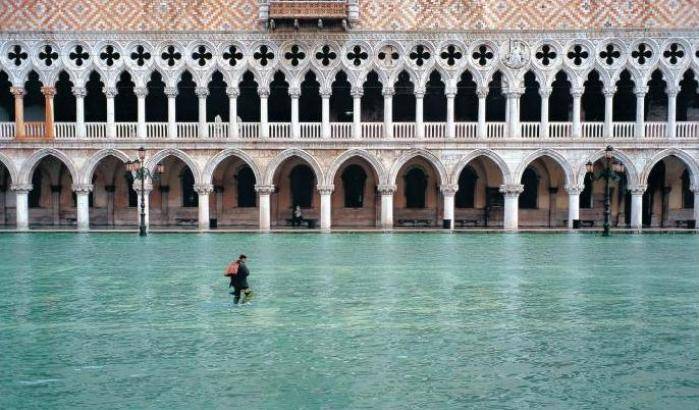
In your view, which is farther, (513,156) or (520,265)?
(513,156)

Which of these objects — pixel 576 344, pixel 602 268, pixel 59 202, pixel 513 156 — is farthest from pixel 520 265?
pixel 59 202

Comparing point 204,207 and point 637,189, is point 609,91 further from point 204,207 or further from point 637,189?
point 204,207

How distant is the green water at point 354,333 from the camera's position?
7.92 meters

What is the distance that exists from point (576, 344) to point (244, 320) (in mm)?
4825

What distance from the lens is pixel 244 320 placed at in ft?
37.7

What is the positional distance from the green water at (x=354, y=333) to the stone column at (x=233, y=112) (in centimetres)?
Result: 1046

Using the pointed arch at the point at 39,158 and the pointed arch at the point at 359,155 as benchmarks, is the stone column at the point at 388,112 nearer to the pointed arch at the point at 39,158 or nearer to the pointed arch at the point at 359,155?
the pointed arch at the point at 359,155

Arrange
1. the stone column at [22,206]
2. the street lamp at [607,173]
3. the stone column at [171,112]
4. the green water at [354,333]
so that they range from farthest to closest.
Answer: the stone column at [22,206] → the stone column at [171,112] → the street lamp at [607,173] → the green water at [354,333]

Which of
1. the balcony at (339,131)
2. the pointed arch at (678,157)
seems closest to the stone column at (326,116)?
the balcony at (339,131)

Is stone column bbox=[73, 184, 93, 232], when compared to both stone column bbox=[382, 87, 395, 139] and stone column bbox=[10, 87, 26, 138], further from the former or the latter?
stone column bbox=[382, 87, 395, 139]

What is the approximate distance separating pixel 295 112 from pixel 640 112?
520 inches

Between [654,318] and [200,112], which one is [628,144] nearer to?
[200,112]

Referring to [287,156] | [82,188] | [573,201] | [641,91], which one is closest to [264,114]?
[287,156]

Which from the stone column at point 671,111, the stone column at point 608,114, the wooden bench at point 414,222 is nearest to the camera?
the stone column at point 671,111
